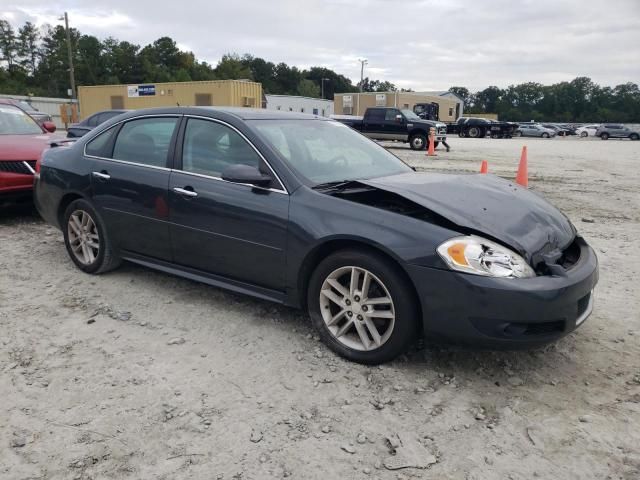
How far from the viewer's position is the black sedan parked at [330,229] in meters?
2.81

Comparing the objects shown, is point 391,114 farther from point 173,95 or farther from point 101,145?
point 101,145

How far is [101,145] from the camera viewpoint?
15.1ft

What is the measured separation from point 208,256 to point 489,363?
2.08 m

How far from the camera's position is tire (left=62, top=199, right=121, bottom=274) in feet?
14.9

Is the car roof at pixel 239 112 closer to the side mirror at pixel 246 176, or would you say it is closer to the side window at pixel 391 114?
the side mirror at pixel 246 176

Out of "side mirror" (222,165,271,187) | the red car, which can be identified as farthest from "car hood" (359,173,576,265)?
the red car

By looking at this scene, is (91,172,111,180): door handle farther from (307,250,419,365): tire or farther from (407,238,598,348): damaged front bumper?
(407,238,598,348): damaged front bumper

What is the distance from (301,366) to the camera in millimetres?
3172

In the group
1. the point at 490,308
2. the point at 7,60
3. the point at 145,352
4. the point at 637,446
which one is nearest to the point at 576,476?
the point at 637,446

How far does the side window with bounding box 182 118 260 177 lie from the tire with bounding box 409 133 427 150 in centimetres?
1882

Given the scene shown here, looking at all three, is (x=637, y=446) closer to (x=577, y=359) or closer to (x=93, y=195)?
(x=577, y=359)

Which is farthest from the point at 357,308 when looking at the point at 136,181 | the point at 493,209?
the point at 136,181

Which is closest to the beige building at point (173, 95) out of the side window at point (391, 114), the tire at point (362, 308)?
the side window at point (391, 114)

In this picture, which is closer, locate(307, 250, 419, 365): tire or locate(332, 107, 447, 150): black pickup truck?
locate(307, 250, 419, 365): tire
